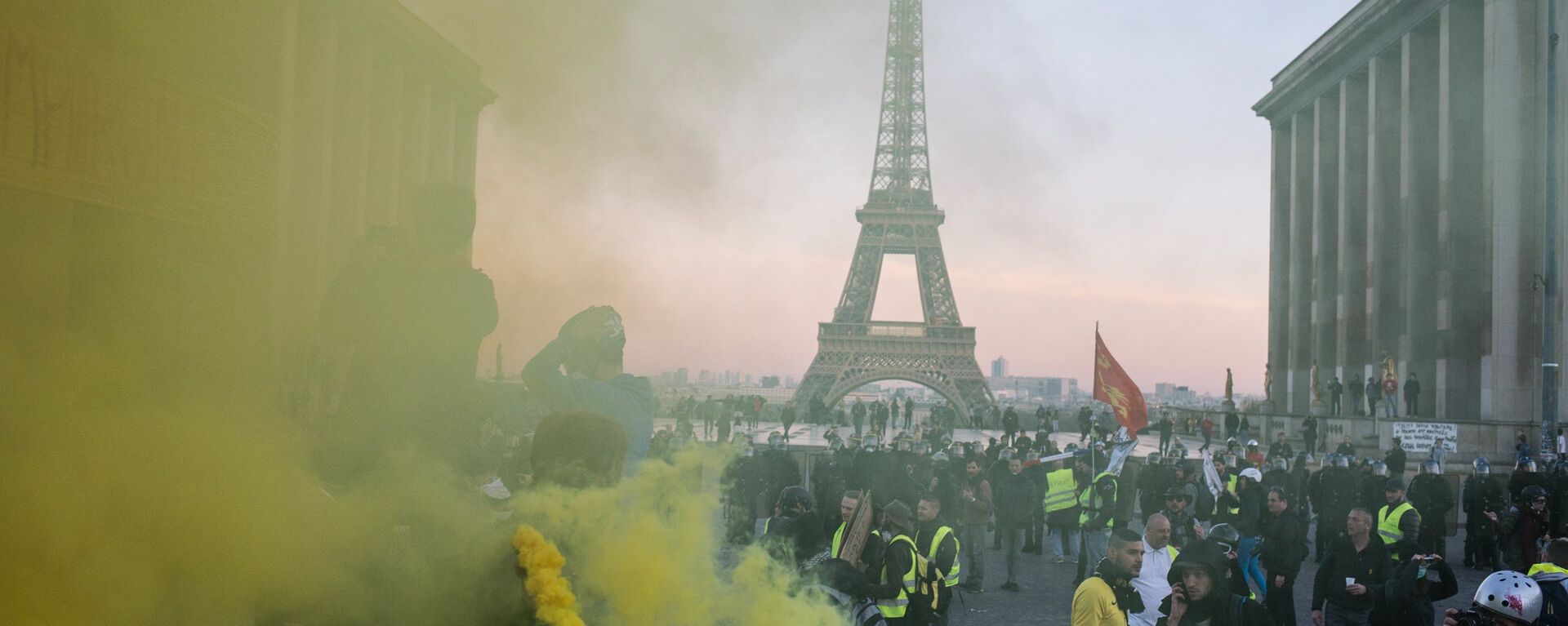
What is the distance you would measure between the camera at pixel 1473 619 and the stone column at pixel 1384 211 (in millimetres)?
34149

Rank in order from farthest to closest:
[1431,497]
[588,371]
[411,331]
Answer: [1431,497] → [588,371] → [411,331]

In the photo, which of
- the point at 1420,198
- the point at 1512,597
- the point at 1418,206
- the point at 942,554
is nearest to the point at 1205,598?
the point at 1512,597

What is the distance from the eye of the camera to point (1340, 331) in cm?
3812

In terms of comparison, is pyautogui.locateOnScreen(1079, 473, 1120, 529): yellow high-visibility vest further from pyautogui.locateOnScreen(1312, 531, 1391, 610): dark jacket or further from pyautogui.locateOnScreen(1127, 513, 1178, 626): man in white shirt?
pyautogui.locateOnScreen(1127, 513, 1178, 626): man in white shirt

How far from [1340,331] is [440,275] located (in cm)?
4114

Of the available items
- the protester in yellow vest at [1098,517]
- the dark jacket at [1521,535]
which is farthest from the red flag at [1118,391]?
the dark jacket at [1521,535]

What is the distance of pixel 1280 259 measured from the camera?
46281 mm

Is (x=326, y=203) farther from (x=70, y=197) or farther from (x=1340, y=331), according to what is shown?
(x=1340, y=331)

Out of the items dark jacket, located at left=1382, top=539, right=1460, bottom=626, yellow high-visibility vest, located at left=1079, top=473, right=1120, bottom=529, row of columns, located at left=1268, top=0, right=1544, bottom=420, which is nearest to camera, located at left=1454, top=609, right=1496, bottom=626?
dark jacket, located at left=1382, top=539, right=1460, bottom=626

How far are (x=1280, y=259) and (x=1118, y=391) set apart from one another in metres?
36.5

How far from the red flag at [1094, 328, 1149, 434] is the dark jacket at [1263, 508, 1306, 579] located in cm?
478

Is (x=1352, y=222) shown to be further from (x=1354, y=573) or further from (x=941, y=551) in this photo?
(x=941, y=551)

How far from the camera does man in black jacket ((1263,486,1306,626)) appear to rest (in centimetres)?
826

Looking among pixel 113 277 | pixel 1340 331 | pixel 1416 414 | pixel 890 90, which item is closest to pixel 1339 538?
pixel 113 277
